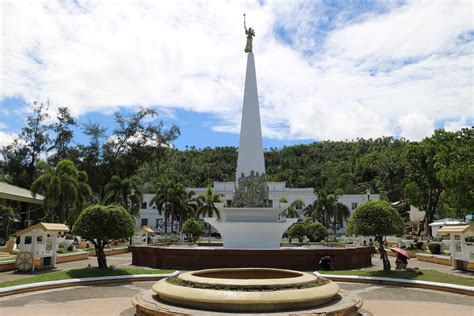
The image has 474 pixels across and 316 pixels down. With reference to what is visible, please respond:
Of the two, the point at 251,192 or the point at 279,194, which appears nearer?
the point at 251,192

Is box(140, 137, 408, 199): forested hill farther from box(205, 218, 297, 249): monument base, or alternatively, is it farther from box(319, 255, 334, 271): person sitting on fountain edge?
box(319, 255, 334, 271): person sitting on fountain edge

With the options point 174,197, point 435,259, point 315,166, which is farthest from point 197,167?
point 435,259

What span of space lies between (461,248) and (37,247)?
20.7 metres

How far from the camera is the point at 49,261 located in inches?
795

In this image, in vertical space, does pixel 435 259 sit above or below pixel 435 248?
below

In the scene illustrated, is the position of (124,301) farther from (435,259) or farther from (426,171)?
(426,171)

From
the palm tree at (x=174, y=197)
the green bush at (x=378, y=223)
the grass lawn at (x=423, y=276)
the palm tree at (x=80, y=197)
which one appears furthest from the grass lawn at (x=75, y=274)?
the palm tree at (x=174, y=197)

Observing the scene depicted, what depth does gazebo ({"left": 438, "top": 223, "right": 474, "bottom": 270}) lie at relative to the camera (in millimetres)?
18734

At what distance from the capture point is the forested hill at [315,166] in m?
81.1

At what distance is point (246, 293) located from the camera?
7855mm

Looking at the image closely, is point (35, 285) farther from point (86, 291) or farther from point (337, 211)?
point (337, 211)

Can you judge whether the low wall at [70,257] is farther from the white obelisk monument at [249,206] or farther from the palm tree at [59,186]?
the palm tree at [59,186]

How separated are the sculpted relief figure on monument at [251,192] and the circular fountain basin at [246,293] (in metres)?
14.7

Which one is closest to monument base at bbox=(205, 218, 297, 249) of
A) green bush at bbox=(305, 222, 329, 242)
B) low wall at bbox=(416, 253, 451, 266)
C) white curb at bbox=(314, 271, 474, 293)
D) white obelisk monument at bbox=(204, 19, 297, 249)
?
white obelisk monument at bbox=(204, 19, 297, 249)
